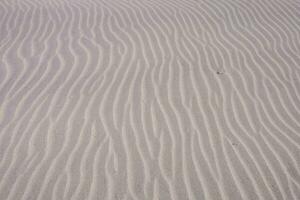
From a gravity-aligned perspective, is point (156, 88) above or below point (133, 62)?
below

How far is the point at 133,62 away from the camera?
19.4ft

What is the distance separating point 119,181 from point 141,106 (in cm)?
130

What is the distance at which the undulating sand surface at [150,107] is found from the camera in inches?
144

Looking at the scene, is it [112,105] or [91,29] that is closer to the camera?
[112,105]

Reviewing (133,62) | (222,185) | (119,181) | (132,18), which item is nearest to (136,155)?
(119,181)

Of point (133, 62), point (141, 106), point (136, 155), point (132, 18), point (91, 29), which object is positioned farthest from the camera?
point (132, 18)

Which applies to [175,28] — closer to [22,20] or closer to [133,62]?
[133,62]

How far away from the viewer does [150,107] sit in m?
4.75

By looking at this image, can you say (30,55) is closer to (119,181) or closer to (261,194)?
(119,181)

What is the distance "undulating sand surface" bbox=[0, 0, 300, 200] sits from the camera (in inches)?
144

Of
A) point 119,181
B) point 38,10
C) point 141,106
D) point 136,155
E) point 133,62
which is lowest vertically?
point 119,181

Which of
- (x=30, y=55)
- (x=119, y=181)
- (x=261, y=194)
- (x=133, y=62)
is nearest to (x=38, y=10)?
(x=30, y=55)

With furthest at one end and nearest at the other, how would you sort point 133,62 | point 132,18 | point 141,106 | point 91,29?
point 132,18 → point 91,29 → point 133,62 → point 141,106

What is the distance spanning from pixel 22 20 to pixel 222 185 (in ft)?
18.2
